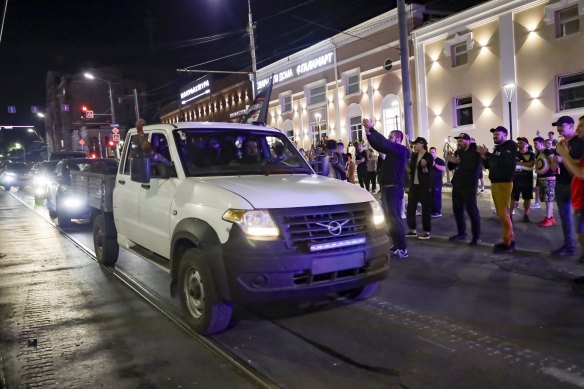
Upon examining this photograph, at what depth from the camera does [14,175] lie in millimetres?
32375

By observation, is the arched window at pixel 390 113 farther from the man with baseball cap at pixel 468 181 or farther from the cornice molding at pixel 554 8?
the man with baseball cap at pixel 468 181

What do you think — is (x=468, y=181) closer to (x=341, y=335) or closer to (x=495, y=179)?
(x=495, y=179)

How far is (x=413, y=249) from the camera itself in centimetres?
851

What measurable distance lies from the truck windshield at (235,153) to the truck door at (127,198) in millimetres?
871

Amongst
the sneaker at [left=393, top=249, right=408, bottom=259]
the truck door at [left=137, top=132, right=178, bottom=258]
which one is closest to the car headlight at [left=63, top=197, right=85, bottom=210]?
the truck door at [left=137, top=132, right=178, bottom=258]

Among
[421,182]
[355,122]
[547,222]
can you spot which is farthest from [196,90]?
[547,222]

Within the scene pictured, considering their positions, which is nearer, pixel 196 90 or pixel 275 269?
pixel 275 269

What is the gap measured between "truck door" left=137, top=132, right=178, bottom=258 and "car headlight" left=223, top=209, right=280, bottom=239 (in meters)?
1.16

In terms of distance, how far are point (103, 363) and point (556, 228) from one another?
27.5ft

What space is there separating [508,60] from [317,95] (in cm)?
1326

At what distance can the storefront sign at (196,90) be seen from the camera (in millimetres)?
49331

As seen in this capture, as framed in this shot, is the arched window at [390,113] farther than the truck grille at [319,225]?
Yes

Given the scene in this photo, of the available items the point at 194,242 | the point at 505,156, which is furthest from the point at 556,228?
the point at 194,242

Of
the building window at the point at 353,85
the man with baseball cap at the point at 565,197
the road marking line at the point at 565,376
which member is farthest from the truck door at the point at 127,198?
the building window at the point at 353,85
